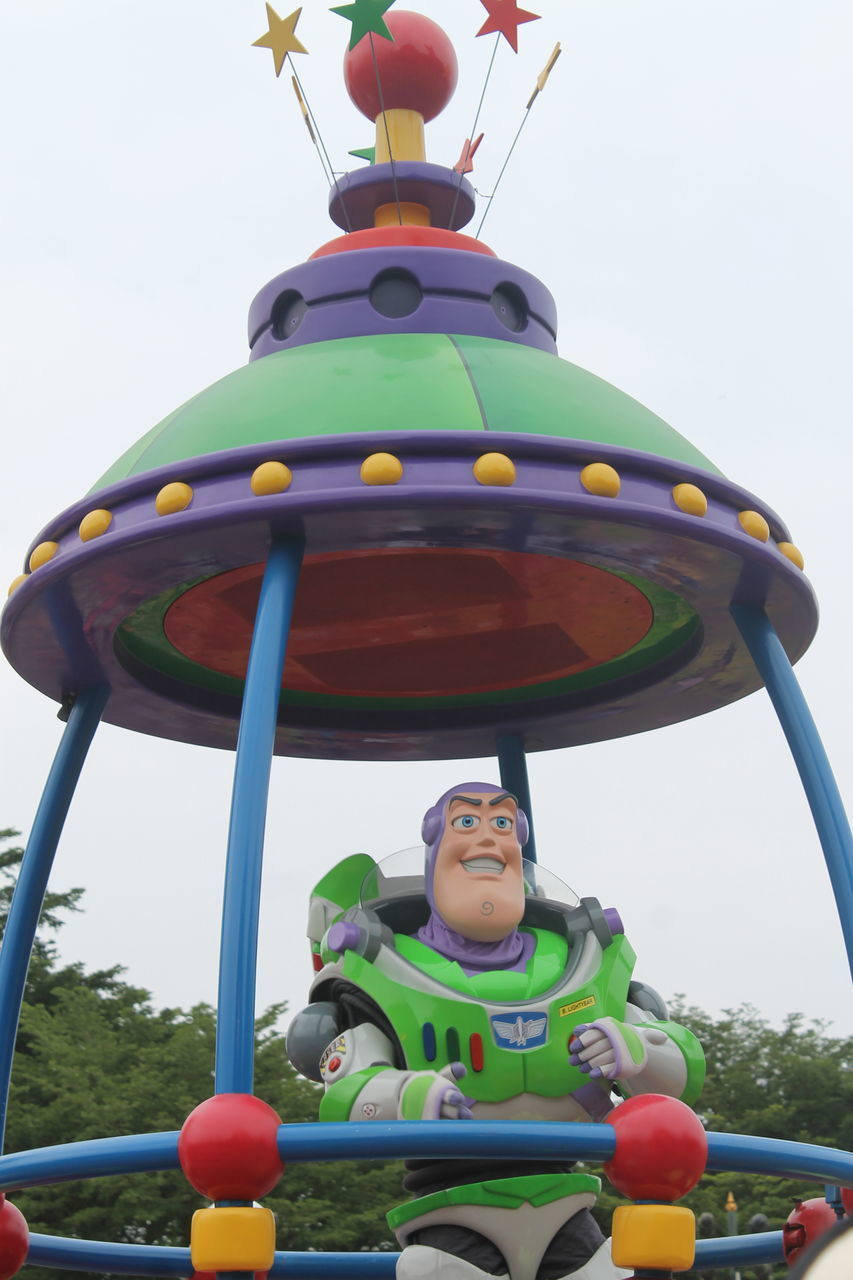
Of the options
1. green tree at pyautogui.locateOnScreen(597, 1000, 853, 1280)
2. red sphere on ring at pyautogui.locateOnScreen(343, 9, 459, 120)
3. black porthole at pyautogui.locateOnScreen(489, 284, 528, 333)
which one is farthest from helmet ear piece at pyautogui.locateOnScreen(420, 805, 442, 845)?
green tree at pyautogui.locateOnScreen(597, 1000, 853, 1280)

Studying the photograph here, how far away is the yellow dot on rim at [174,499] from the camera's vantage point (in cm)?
603

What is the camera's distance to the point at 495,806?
21.8ft

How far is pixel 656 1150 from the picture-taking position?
5074 millimetres

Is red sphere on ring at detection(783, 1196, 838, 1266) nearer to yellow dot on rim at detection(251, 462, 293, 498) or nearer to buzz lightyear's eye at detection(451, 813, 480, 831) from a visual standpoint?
buzz lightyear's eye at detection(451, 813, 480, 831)

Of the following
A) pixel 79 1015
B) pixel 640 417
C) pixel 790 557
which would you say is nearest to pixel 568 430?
pixel 640 417

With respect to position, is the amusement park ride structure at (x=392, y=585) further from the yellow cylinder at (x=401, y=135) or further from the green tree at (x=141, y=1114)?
the green tree at (x=141, y=1114)

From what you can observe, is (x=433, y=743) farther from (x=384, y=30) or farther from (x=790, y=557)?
(x=384, y=30)

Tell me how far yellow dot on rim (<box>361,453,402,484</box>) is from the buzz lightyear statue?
155cm

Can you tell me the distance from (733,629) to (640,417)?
1.18 m

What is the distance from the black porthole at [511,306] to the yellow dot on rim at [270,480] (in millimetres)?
2042

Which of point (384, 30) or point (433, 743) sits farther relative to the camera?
point (433, 743)

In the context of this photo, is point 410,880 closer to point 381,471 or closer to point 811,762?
point 811,762

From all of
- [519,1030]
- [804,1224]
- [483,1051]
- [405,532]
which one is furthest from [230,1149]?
[804,1224]

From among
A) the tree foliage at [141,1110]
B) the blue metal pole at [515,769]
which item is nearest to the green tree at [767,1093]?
the tree foliage at [141,1110]
